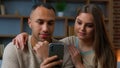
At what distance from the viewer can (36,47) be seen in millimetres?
1395

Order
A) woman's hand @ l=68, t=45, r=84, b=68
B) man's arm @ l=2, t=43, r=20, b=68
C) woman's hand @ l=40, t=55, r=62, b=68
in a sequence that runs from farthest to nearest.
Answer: woman's hand @ l=68, t=45, r=84, b=68 < man's arm @ l=2, t=43, r=20, b=68 < woman's hand @ l=40, t=55, r=62, b=68

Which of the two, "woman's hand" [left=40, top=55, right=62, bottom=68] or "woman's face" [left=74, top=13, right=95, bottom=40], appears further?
"woman's face" [left=74, top=13, right=95, bottom=40]

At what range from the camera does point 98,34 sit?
171 centimetres

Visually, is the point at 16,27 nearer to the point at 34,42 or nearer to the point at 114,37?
the point at 114,37

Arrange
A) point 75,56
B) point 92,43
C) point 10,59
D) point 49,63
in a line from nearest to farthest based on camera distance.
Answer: point 49,63 < point 10,59 < point 75,56 < point 92,43

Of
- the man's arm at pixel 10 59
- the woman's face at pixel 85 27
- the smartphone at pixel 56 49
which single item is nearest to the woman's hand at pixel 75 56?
the woman's face at pixel 85 27

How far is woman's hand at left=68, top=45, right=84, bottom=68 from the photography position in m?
1.59

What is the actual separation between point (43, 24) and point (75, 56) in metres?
0.30

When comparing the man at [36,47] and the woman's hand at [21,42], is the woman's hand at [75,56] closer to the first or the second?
the man at [36,47]

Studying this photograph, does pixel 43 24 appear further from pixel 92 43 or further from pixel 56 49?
pixel 92 43

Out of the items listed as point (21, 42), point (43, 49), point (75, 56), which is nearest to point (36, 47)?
point (43, 49)

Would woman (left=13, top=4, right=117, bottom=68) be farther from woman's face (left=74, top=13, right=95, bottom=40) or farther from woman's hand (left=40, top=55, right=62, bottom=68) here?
woman's hand (left=40, top=55, right=62, bottom=68)

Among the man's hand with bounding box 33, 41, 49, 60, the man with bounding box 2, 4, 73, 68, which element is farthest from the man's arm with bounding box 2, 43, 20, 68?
the man's hand with bounding box 33, 41, 49, 60

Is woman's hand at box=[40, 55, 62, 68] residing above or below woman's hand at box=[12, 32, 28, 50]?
below
